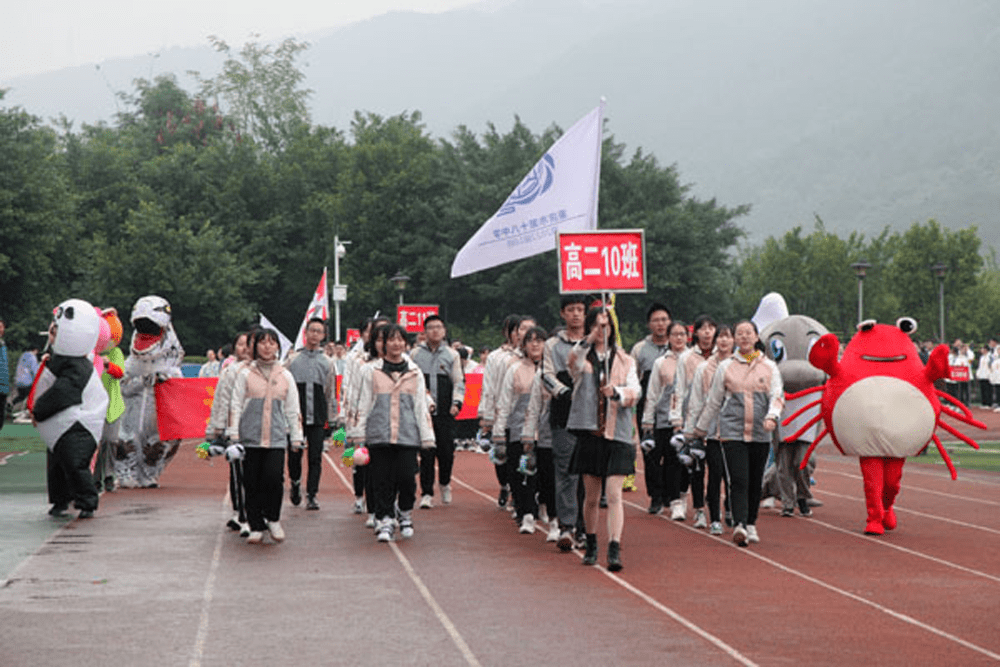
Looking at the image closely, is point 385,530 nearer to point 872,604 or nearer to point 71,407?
point 71,407

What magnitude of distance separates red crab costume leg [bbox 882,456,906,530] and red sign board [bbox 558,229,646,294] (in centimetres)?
294

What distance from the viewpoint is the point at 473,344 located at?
5612cm

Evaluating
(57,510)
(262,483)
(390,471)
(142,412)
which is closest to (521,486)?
(390,471)

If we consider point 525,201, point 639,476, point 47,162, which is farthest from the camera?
point 47,162

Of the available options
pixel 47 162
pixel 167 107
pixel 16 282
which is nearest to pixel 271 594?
pixel 16 282

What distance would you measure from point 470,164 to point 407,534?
46852mm

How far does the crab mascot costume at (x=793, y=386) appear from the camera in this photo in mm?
14336

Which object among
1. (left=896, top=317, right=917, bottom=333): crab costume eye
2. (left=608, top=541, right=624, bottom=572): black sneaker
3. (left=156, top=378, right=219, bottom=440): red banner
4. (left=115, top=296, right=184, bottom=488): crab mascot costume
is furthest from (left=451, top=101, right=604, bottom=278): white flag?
(left=608, top=541, right=624, bottom=572): black sneaker

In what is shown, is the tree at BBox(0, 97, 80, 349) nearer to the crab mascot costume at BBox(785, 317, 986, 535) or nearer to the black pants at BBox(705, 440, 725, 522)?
the black pants at BBox(705, 440, 725, 522)

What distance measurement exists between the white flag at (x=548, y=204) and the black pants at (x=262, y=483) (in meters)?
6.05

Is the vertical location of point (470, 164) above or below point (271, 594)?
above

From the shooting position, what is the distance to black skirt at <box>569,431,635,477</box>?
33.7ft

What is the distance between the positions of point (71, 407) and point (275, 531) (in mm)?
2916

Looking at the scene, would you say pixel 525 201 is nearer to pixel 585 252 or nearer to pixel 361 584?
pixel 585 252
